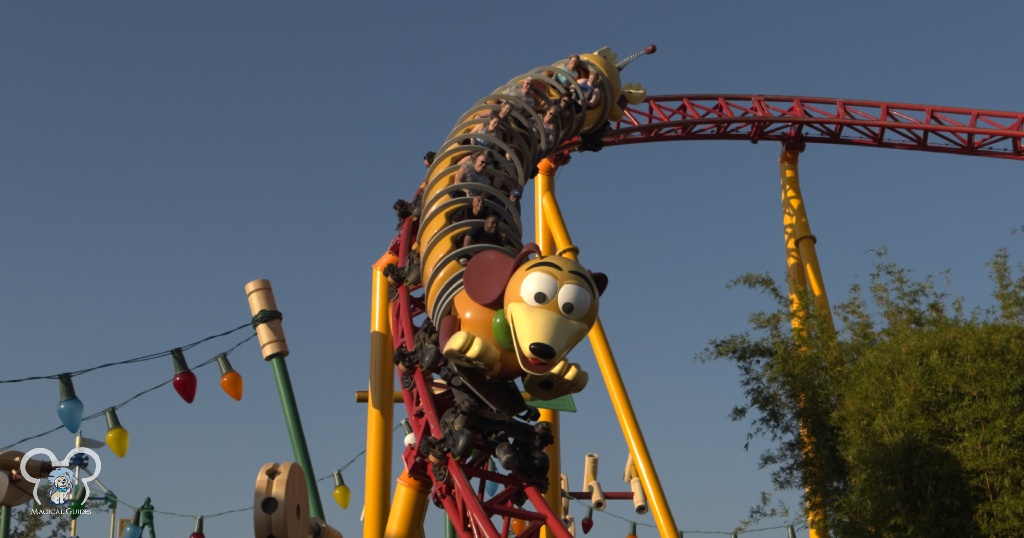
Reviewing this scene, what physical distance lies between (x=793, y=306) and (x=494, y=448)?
543cm

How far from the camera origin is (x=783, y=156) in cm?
1606

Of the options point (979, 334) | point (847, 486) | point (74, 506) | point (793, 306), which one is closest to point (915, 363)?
point (979, 334)

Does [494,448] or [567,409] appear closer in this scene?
[494,448]

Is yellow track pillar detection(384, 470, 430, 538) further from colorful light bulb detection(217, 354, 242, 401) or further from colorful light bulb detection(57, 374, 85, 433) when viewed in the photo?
colorful light bulb detection(57, 374, 85, 433)

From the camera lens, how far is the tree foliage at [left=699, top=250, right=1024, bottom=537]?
10000mm

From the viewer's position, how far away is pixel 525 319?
25.2ft

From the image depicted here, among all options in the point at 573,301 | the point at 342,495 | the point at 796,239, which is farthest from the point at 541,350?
the point at 796,239

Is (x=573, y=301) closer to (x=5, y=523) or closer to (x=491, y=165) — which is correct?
(x=491, y=165)

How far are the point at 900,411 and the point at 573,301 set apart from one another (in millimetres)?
4392

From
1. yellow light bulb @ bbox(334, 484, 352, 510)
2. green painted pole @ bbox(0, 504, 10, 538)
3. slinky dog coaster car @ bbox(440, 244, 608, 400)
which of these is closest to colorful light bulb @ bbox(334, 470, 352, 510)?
yellow light bulb @ bbox(334, 484, 352, 510)

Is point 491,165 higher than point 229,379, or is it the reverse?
point 491,165

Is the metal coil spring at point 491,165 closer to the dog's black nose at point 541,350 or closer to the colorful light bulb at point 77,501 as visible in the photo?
the dog's black nose at point 541,350

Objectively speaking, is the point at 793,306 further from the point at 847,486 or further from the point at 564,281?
the point at 564,281

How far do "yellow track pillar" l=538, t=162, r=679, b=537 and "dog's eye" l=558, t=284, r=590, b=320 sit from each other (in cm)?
472
